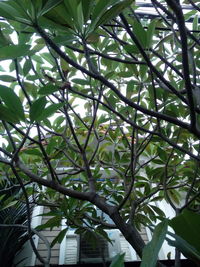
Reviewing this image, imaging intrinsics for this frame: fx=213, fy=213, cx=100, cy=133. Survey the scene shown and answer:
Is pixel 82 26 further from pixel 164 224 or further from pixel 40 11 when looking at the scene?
pixel 164 224

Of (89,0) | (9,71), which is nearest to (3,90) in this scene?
(89,0)

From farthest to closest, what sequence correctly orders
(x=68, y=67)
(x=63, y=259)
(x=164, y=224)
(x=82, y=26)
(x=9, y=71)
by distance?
(x=63, y=259) < (x=68, y=67) < (x=9, y=71) < (x=82, y=26) < (x=164, y=224)

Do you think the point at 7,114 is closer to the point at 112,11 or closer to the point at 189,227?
the point at 112,11

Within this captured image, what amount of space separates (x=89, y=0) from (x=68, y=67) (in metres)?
0.94

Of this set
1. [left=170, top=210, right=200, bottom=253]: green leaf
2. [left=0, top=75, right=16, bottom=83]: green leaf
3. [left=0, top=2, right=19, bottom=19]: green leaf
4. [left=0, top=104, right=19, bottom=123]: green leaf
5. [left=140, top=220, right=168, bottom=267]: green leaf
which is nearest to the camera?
[left=140, top=220, right=168, bottom=267]: green leaf

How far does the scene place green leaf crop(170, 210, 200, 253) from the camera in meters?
0.51

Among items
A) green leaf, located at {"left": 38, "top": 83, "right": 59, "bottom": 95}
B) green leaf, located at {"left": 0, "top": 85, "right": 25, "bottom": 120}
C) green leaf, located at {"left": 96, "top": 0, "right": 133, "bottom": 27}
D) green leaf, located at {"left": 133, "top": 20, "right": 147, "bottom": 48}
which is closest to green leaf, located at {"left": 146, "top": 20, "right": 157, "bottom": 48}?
green leaf, located at {"left": 133, "top": 20, "right": 147, "bottom": 48}

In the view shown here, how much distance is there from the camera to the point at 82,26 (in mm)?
701

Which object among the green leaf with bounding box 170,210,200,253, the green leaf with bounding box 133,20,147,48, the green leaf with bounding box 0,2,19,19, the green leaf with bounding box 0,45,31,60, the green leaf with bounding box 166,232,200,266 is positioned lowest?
the green leaf with bounding box 166,232,200,266

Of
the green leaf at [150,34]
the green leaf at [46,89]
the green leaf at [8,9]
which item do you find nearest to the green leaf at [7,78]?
the green leaf at [46,89]

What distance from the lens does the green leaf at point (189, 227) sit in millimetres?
507

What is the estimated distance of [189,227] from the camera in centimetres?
51

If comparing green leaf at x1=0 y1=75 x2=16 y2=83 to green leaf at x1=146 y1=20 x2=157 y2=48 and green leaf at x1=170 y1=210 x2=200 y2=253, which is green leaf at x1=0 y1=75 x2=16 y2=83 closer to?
green leaf at x1=146 y1=20 x2=157 y2=48

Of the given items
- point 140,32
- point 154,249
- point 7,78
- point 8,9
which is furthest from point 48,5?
point 7,78
